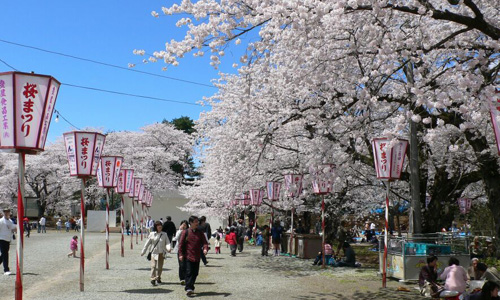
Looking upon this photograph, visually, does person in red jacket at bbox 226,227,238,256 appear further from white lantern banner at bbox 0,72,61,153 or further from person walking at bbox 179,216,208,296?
white lantern banner at bbox 0,72,61,153

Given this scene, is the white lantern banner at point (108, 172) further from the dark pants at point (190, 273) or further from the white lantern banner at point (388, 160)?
the white lantern banner at point (388, 160)

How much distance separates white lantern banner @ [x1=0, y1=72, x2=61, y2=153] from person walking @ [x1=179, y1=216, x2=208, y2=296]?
13.2 ft

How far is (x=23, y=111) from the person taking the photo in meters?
7.22

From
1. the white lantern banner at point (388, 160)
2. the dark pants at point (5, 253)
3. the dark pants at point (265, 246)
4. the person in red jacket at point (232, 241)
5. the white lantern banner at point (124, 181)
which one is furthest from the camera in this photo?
the white lantern banner at point (124, 181)

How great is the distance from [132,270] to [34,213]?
39595 millimetres

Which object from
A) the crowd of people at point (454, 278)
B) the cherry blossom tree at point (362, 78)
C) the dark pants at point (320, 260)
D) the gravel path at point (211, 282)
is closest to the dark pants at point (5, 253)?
the gravel path at point (211, 282)

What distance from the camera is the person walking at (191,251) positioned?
33.0ft

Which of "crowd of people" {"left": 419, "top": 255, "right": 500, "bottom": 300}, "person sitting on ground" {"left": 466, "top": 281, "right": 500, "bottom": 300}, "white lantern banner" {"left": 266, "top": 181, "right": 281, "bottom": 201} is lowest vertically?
"crowd of people" {"left": 419, "top": 255, "right": 500, "bottom": 300}

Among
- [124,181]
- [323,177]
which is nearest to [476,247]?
[323,177]

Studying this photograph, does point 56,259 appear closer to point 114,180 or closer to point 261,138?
point 114,180

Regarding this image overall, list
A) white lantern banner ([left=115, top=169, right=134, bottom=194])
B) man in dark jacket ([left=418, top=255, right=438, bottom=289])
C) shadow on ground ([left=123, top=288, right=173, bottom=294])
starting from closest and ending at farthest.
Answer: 1. man in dark jacket ([left=418, top=255, right=438, bottom=289])
2. shadow on ground ([left=123, top=288, right=173, bottom=294])
3. white lantern banner ([left=115, top=169, right=134, bottom=194])

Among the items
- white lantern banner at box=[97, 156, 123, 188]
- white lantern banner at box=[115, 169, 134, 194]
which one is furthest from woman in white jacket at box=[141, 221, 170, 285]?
white lantern banner at box=[115, 169, 134, 194]

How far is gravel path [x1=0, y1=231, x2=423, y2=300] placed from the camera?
10398 millimetres

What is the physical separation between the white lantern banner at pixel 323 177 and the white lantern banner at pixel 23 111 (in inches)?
315
